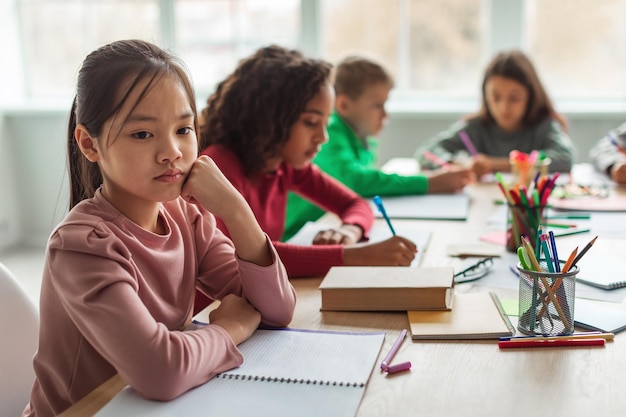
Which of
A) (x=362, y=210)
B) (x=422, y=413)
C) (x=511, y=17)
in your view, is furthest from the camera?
(x=511, y=17)

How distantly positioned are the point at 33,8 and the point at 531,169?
3.37 metres

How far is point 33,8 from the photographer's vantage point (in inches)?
169

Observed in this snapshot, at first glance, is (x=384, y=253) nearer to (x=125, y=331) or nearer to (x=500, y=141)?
(x=125, y=331)

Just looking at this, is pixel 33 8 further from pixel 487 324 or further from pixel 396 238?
pixel 487 324

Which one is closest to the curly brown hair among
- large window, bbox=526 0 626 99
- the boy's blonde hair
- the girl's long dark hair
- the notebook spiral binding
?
the boy's blonde hair

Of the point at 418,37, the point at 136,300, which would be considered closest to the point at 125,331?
the point at 136,300

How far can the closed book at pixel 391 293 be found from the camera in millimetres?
1133

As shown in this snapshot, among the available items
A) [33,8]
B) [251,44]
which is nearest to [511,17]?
[251,44]

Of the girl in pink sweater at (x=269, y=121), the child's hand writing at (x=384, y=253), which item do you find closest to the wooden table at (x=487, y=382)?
the child's hand writing at (x=384, y=253)

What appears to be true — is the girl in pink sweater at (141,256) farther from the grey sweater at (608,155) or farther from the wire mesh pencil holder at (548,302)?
the grey sweater at (608,155)

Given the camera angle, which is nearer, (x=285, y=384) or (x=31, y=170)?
(x=285, y=384)

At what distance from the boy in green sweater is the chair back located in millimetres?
1054

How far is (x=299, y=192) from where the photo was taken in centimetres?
193

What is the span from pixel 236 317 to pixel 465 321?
0.34 meters
